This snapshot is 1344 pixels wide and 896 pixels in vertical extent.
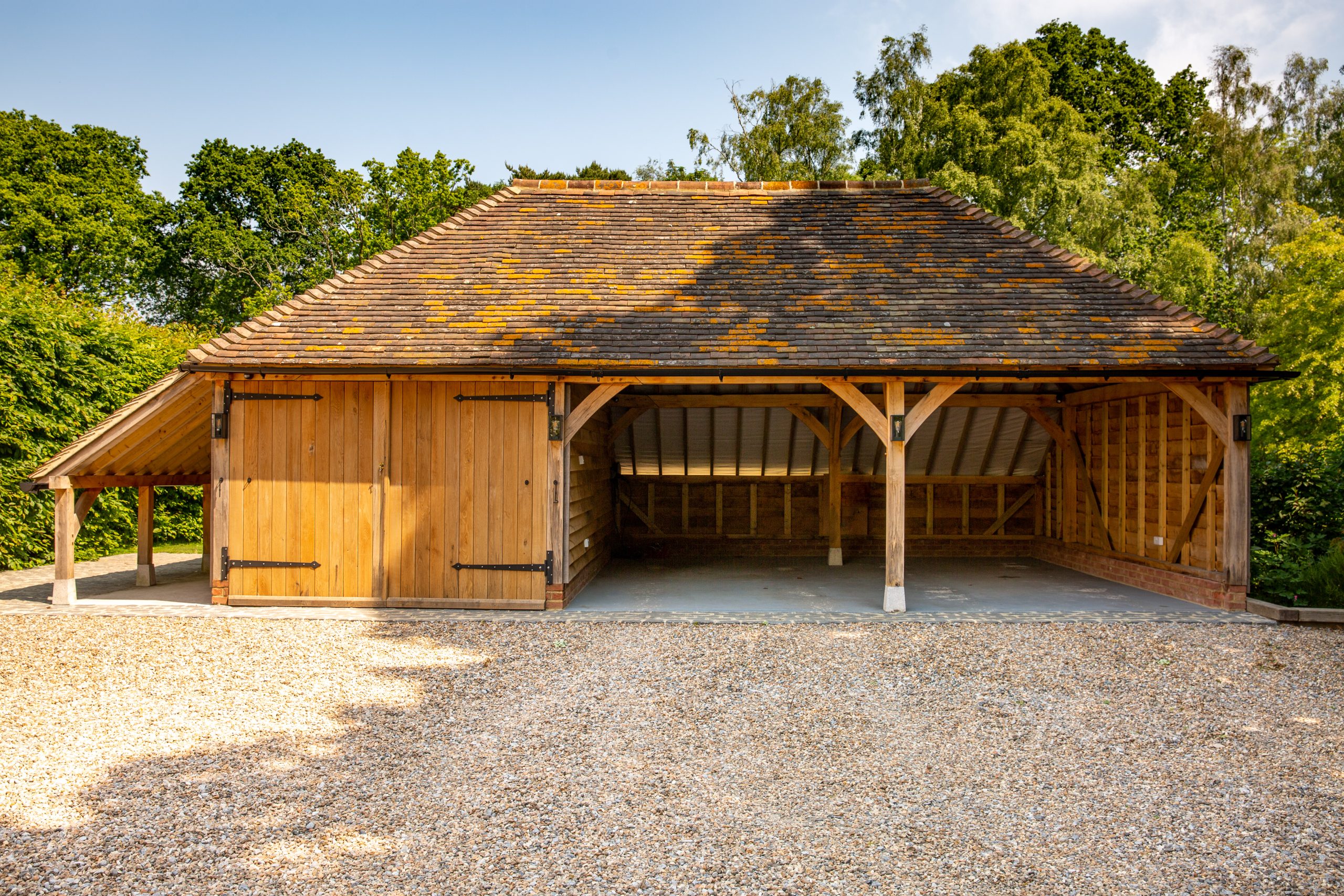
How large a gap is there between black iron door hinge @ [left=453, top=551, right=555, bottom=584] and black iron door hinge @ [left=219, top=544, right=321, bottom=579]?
1.59 meters

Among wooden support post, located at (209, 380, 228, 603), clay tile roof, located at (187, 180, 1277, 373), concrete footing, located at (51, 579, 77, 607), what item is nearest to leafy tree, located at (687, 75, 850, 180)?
clay tile roof, located at (187, 180, 1277, 373)

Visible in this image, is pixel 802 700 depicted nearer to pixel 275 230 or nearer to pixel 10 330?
pixel 10 330

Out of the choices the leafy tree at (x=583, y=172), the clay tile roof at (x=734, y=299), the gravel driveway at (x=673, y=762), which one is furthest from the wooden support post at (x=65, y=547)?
the leafy tree at (x=583, y=172)

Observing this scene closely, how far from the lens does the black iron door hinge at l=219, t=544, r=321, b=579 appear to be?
8148 millimetres

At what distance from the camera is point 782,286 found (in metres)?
9.23

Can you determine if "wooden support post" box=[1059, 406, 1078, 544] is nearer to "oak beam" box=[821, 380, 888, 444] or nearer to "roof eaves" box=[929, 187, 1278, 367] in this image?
"roof eaves" box=[929, 187, 1278, 367]

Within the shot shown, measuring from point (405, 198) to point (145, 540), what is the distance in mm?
18537

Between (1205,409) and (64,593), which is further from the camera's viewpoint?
(64,593)

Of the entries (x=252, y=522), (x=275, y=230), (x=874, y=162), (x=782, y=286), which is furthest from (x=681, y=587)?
(x=275, y=230)

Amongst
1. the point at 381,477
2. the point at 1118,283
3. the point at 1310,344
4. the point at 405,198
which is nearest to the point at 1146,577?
the point at 1118,283

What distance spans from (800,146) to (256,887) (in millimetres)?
23649

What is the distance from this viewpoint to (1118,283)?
9141mm

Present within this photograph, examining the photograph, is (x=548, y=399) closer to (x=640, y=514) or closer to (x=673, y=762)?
(x=673, y=762)

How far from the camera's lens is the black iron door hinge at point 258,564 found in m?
8.15
